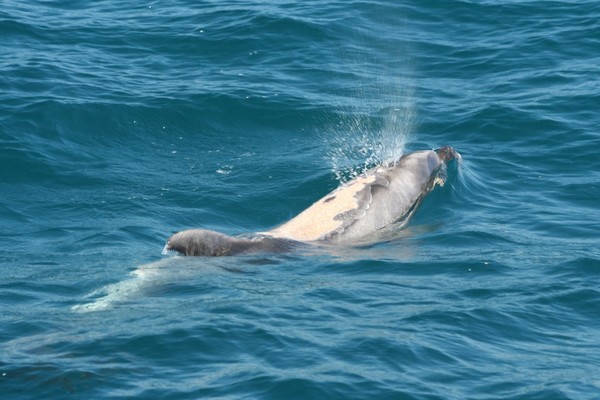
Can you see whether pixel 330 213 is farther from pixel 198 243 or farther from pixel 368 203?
pixel 198 243

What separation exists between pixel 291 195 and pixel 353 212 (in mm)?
1926

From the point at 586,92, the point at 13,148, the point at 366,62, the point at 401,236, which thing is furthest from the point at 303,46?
the point at 401,236

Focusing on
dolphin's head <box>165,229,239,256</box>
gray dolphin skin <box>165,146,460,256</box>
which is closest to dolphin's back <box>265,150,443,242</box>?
gray dolphin skin <box>165,146,460,256</box>

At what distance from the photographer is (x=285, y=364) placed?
12008 mm

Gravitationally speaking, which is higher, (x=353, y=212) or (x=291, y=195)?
(x=353, y=212)

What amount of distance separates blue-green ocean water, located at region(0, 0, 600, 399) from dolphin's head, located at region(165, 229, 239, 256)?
176mm

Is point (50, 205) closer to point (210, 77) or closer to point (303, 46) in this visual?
point (210, 77)

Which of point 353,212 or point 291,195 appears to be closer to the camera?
point 353,212

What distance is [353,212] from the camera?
17.8 metres

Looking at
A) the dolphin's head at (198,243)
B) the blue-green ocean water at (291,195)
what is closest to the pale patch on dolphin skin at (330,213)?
the blue-green ocean water at (291,195)

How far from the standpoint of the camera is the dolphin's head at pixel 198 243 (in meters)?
15.4

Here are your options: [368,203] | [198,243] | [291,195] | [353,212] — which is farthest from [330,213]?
[198,243]

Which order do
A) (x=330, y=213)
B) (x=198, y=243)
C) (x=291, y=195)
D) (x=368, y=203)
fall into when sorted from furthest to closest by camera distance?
(x=291, y=195)
(x=368, y=203)
(x=330, y=213)
(x=198, y=243)

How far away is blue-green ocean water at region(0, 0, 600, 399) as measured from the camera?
1223cm
